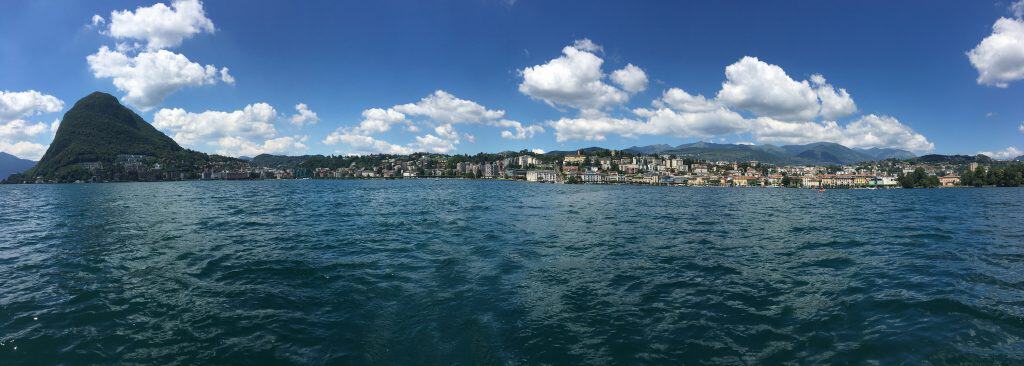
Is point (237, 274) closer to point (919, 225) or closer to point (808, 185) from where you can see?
point (919, 225)

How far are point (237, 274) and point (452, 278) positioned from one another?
22.8 ft

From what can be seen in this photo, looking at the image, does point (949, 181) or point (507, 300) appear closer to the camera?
point (507, 300)

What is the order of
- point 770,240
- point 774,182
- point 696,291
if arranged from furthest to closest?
point 774,182
point 770,240
point 696,291

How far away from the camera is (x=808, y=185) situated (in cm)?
17638

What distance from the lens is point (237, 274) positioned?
14.0m

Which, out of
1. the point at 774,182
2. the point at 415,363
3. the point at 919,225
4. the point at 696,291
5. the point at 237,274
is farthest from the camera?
the point at 774,182

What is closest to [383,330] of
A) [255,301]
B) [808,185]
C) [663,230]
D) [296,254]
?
[255,301]

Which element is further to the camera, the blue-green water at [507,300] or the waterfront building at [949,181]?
the waterfront building at [949,181]

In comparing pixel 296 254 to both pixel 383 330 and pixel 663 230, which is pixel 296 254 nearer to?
pixel 383 330

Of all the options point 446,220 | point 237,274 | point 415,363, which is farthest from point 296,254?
point 446,220

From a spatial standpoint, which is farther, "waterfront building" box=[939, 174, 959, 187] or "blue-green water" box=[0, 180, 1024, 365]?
"waterfront building" box=[939, 174, 959, 187]

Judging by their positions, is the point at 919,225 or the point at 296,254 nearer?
the point at 296,254

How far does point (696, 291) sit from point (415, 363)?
8216 millimetres

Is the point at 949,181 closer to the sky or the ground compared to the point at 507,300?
closer to the sky
